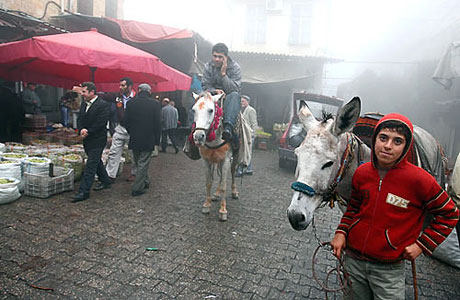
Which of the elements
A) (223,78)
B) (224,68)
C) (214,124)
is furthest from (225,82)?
(214,124)

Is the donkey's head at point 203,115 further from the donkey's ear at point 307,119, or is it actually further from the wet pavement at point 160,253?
the donkey's ear at point 307,119

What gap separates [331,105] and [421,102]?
7814mm

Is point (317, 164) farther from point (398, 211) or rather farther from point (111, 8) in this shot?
point (111, 8)

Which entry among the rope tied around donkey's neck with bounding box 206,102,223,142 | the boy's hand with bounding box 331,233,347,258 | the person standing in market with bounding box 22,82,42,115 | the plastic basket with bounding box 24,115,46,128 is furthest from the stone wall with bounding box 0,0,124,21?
the boy's hand with bounding box 331,233,347,258

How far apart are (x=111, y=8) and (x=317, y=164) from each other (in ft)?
54.1

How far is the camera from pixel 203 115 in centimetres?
472

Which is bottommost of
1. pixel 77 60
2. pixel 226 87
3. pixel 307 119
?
pixel 307 119

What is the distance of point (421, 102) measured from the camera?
15195 millimetres

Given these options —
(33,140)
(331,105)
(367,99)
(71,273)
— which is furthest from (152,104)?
(367,99)

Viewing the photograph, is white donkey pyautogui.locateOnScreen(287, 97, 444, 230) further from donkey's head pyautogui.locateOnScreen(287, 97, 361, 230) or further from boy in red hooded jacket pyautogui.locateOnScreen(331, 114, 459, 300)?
boy in red hooded jacket pyautogui.locateOnScreen(331, 114, 459, 300)

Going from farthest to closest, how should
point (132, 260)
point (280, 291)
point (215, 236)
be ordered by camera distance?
point (215, 236)
point (132, 260)
point (280, 291)

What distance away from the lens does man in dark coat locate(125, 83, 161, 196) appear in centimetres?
605

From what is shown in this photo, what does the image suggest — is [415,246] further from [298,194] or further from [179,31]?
[179,31]

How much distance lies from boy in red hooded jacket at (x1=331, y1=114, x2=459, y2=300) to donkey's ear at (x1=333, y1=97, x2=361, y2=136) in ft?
0.82
